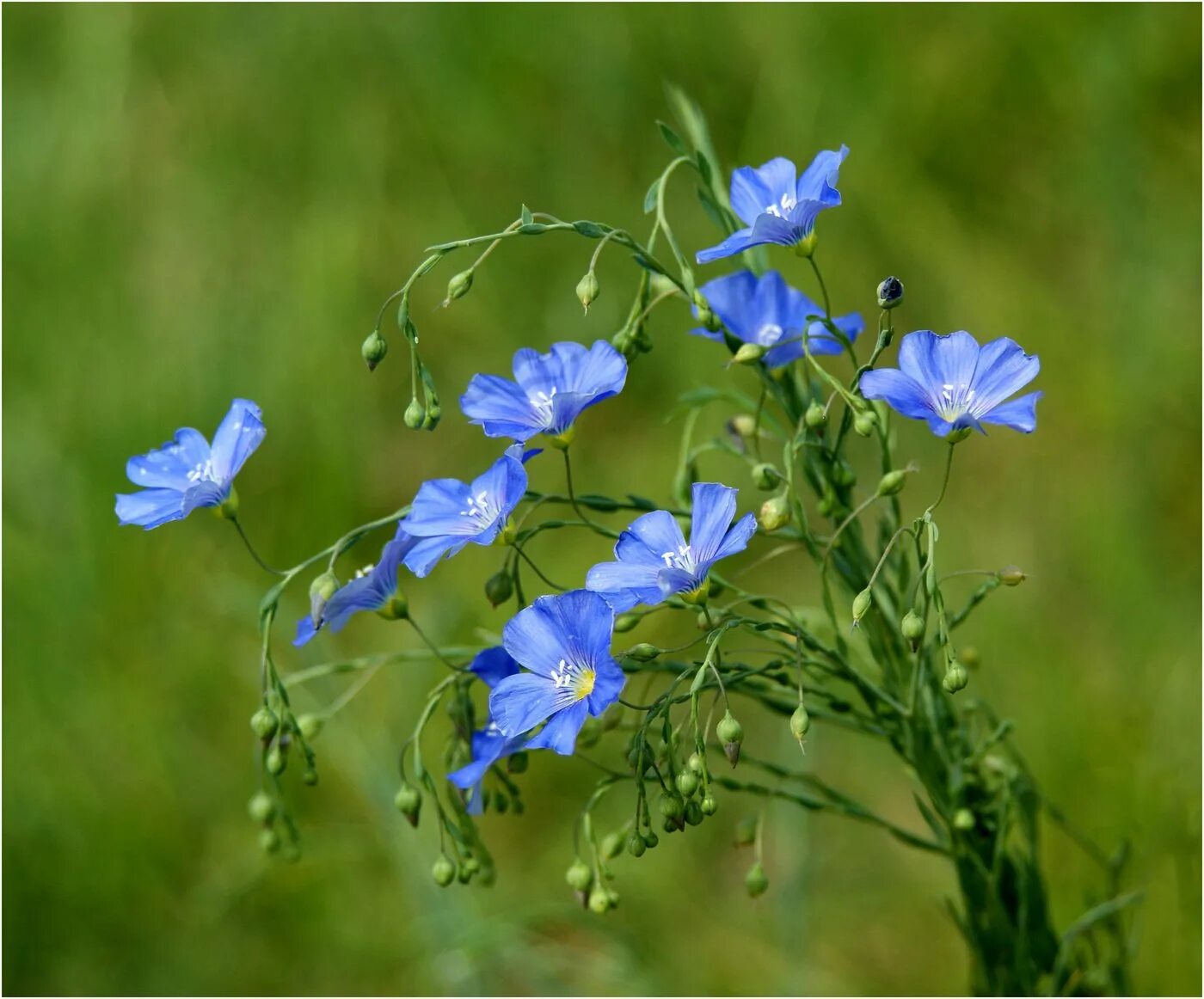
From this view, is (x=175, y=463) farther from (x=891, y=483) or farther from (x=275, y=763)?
(x=891, y=483)

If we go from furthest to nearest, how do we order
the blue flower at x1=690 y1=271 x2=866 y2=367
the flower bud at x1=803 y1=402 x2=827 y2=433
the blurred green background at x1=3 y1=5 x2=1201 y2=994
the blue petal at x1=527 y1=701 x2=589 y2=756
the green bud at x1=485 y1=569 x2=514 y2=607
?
the blurred green background at x1=3 y1=5 x2=1201 y2=994 < the blue flower at x1=690 y1=271 x2=866 y2=367 < the green bud at x1=485 y1=569 x2=514 y2=607 < the flower bud at x1=803 y1=402 x2=827 y2=433 < the blue petal at x1=527 y1=701 x2=589 y2=756

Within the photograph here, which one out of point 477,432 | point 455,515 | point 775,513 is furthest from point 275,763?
point 477,432

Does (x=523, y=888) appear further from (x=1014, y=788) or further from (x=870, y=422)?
(x=870, y=422)

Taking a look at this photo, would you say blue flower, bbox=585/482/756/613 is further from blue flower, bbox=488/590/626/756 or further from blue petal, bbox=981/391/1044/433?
blue petal, bbox=981/391/1044/433

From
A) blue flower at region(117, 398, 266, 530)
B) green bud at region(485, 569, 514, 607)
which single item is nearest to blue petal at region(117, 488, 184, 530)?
blue flower at region(117, 398, 266, 530)

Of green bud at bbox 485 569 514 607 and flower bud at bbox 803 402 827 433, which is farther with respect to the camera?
green bud at bbox 485 569 514 607

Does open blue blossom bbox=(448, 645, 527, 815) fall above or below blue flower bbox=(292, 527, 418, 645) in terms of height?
below
